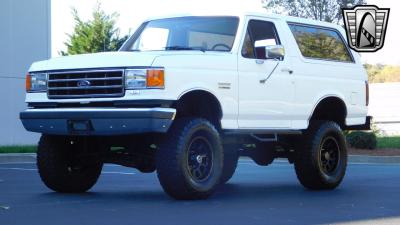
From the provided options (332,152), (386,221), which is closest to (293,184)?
(332,152)

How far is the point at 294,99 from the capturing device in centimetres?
1038

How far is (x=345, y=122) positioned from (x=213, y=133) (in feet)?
10.2

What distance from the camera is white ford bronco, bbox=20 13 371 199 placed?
28.2 ft

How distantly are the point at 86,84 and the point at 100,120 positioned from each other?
0.58 m

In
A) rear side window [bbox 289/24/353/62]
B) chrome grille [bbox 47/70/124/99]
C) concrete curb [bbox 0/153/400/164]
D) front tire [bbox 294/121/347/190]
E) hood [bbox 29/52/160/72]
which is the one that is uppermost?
rear side window [bbox 289/24/353/62]

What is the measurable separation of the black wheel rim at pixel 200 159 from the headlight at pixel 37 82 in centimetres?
188

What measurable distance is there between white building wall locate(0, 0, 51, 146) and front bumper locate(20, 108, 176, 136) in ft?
58.7

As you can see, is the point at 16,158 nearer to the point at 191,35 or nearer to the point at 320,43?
the point at 320,43

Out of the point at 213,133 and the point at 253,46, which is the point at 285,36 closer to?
the point at 253,46

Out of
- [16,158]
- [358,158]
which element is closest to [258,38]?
[16,158]

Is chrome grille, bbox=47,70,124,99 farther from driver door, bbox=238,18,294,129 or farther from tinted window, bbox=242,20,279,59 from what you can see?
tinted window, bbox=242,20,279,59

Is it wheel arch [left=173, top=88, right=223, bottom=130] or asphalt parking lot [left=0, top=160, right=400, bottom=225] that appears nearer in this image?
asphalt parking lot [left=0, top=160, right=400, bottom=225]

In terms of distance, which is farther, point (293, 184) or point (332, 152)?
point (293, 184)

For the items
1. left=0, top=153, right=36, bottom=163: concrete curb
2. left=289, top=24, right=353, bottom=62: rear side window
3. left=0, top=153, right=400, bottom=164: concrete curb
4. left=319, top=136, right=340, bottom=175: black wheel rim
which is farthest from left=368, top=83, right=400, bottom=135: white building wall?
left=319, top=136, right=340, bottom=175: black wheel rim
